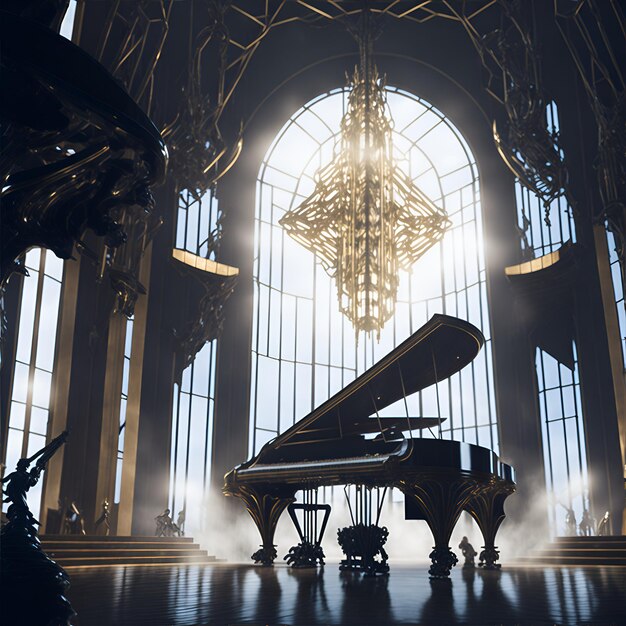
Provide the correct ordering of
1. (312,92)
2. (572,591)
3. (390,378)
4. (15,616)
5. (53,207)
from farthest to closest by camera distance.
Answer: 1. (312,92)
2. (390,378)
3. (572,591)
4. (53,207)
5. (15,616)

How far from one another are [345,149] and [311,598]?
26.8 ft

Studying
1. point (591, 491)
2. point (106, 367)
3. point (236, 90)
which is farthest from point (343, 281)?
point (236, 90)

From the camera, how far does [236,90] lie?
15.7 metres

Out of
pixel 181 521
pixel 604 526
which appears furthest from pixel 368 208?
pixel 181 521

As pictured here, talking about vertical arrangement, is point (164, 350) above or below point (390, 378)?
above

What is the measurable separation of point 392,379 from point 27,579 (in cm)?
469

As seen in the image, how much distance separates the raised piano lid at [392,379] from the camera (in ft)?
18.7

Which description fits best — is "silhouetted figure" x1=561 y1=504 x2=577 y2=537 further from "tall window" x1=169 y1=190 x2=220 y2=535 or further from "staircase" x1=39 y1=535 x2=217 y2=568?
"tall window" x1=169 y1=190 x2=220 y2=535

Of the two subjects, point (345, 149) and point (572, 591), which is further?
point (345, 149)

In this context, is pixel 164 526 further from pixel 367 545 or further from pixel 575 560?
pixel 367 545

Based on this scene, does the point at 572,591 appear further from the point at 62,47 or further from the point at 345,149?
the point at 345,149

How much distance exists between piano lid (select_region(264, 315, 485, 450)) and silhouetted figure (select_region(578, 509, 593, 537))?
731 cm

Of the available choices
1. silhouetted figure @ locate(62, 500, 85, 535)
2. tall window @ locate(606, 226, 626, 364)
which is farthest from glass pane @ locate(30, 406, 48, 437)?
tall window @ locate(606, 226, 626, 364)

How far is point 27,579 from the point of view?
1.44m
